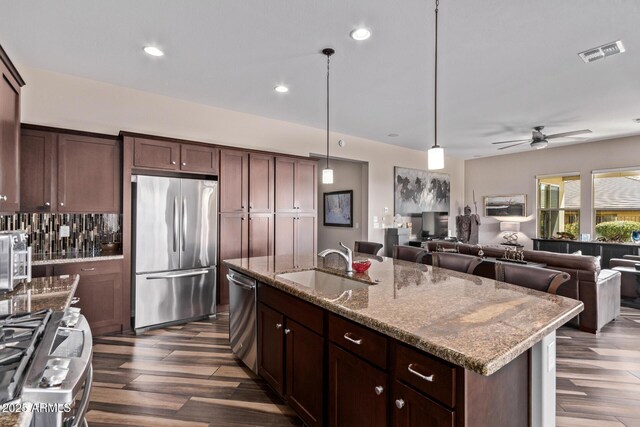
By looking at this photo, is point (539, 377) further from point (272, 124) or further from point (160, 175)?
point (272, 124)

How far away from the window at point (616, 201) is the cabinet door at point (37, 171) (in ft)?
30.0

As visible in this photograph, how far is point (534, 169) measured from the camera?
7676 mm

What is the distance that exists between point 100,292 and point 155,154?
1.62 m

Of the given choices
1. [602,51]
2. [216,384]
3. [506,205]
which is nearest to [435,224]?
[506,205]

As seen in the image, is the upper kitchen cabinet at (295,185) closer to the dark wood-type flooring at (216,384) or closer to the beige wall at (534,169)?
the dark wood-type flooring at (216,384)

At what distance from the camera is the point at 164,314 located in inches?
146

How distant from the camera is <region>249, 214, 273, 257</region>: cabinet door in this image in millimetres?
4484

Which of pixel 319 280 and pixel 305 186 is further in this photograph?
pixel 305 186

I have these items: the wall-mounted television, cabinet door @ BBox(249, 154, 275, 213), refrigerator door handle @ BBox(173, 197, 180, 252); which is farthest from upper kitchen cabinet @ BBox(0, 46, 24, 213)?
the wall-mounted television

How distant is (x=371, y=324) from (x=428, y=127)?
5.06 metres

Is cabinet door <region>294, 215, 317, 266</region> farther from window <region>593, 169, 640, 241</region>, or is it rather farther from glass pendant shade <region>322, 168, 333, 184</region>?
window <region>593, 169, 640, 241</region>

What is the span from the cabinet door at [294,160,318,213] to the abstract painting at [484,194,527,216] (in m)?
5.67

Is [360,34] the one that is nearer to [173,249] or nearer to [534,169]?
[173,249]

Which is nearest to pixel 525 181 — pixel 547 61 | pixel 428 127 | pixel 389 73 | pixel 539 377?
pixel 428 127
